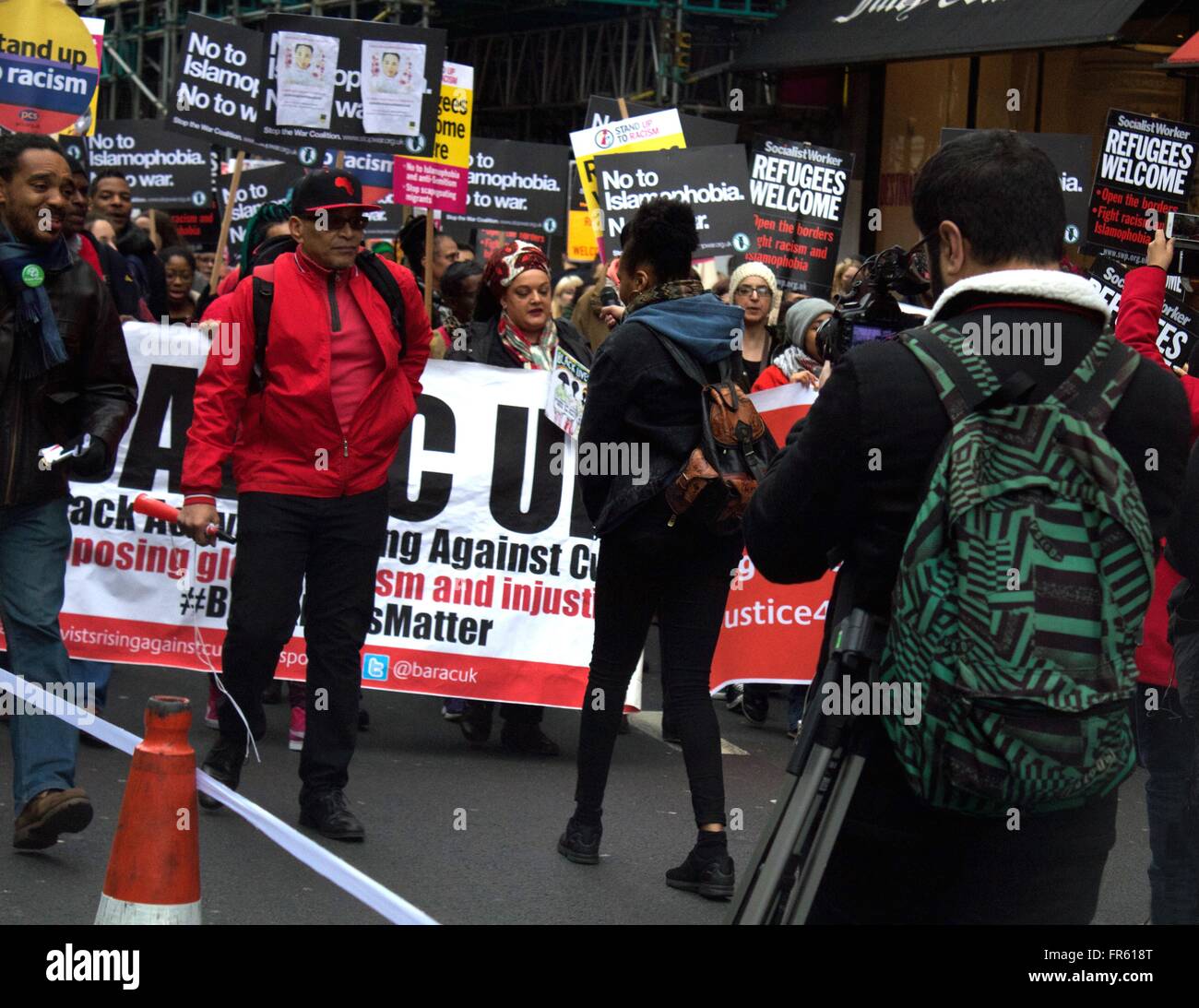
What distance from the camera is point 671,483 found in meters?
5.46

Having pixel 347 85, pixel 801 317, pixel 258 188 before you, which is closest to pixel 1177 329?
pixel 801 317

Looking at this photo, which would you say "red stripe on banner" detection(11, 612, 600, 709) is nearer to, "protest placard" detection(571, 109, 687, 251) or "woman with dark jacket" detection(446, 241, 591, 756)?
"woman with dark jacket" detection(446, 241, 591, 756)

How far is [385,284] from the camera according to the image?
19.7 feet

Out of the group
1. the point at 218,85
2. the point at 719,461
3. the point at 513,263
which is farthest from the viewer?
the point at 218,85

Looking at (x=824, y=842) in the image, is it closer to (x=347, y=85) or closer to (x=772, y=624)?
(x=772, y=624)

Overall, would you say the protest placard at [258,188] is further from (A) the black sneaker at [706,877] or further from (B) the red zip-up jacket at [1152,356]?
(B) the red zip-up jacket at [1152,356]

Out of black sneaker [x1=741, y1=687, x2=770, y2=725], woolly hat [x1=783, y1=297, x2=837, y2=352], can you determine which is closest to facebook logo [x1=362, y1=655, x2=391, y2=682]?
black sneaker [x1=741, y1=687, x2=770, y2=725]

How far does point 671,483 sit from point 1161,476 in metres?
2.73

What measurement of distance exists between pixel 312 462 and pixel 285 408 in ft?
0.63

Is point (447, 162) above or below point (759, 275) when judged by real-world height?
above

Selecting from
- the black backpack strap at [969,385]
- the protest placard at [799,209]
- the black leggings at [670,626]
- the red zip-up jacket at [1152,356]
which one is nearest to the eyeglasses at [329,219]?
the black leggings at [670,626]

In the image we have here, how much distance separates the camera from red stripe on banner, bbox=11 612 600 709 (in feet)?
24.8
